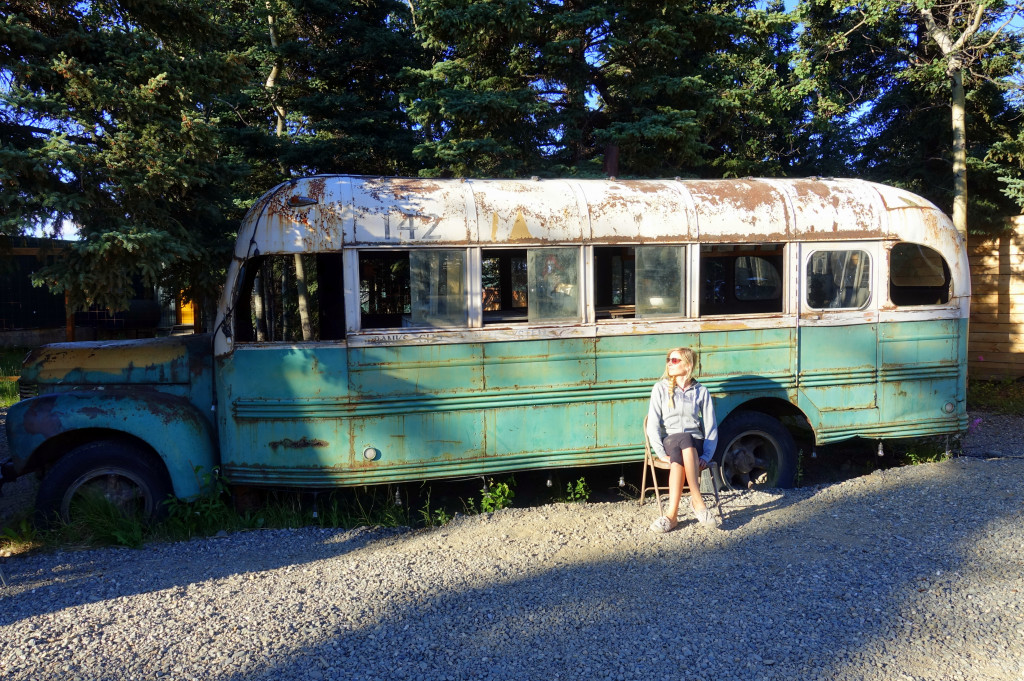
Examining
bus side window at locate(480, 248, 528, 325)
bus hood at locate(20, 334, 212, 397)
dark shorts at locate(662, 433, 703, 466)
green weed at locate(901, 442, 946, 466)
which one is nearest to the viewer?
dark shorts at locate(662, 433, 703, 466)

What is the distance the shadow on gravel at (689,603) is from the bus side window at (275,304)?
1.54 m

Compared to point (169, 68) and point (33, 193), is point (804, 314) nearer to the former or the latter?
point (169, 68)

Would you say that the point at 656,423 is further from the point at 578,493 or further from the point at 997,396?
the point at 997,396

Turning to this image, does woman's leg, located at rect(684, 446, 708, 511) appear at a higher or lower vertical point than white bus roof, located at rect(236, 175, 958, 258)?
lower

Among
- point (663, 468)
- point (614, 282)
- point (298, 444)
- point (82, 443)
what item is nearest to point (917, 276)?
point (614, 282)

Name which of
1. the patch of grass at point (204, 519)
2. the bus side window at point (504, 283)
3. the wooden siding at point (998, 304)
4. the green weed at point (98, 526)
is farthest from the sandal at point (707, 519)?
the wooden siding at point (998, 304)

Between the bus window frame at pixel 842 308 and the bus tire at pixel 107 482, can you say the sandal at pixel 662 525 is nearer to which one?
the bus window frame at pixel 842 308

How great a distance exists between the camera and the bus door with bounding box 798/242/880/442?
20.9 ft

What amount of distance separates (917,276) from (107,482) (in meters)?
7.01

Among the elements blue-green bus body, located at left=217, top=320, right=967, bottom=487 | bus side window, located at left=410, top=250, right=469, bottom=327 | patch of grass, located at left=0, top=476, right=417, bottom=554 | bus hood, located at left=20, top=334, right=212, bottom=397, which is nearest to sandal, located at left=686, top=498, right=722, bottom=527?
blue-green bus body, located at left=217, top=320, right=967, bottom=487

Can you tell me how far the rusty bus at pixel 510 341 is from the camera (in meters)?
5.55

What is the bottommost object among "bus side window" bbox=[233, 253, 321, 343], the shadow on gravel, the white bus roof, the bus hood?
the shadow on gravel

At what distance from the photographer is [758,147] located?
1298 centimetres

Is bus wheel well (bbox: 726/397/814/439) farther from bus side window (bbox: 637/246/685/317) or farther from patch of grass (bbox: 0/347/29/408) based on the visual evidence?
patch of grass (bbox: 0/347/29/408)
